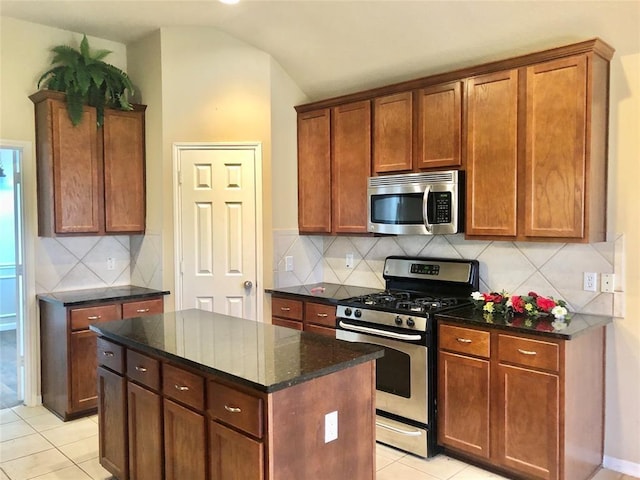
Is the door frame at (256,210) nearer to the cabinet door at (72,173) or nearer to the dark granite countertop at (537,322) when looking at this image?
the cabinet door at (72,173)

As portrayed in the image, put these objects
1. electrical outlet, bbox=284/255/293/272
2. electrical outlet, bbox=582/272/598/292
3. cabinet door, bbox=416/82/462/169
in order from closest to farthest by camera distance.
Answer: electrical outlet, bbox=582/272/598/292 → cabinet door, bbox=416/82/462/169 → electrical outlet, bbox=284/255/293/272

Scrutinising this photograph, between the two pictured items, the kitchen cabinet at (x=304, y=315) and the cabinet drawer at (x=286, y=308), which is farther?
the cabinet drawer at (x=286, y=308)

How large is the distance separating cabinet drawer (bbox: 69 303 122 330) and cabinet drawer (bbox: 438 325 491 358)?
251cm

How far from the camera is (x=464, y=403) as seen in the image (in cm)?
311

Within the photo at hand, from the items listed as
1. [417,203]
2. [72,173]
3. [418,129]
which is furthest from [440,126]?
[72,173]

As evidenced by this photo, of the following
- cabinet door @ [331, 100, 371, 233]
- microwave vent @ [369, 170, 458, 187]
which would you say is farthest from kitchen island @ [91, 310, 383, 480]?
cabinet door @ [331, 100, 371, 233]

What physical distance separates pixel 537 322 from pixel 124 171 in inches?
134

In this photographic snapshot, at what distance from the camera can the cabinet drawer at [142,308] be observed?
4090 mm

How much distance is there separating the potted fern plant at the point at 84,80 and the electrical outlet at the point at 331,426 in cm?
321

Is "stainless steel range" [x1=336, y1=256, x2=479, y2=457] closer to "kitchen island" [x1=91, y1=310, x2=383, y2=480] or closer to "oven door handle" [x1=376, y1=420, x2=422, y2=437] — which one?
"oven door handle" [x1=376, y1=420, x2=422, y2=437]

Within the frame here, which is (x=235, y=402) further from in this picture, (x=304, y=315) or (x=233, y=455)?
(x=304, y=315)

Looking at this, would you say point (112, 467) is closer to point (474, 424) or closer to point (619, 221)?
point (474, 424)

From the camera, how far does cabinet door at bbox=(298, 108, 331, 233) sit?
4.35 m

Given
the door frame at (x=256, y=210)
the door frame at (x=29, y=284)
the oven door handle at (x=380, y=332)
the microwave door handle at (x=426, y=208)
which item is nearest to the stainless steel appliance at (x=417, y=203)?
the microwave door handle at (x=426, y=208)
